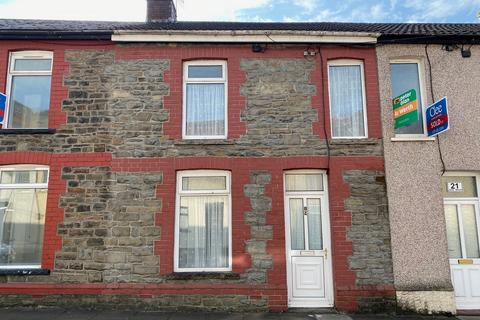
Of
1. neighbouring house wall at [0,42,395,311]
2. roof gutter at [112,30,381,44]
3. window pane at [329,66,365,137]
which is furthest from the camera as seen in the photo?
window pane at [329,66,365,137]

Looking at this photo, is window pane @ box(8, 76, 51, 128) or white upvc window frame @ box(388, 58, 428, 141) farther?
window pane @ box(8, 76, 51, 128)

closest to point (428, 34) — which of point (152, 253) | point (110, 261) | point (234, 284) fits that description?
point (234, 284)

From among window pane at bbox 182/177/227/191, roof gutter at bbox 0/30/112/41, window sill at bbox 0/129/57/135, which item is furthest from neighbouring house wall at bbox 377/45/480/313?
window sill at bbox 0/129/57/135

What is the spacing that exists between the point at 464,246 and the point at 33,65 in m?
10.5

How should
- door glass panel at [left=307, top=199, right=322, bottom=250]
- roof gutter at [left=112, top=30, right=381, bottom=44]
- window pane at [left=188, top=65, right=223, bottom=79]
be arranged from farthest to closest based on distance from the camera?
window pane at [left=188, top=65, right=223, bottom=79]
roof gutter at [left=112, top=30, right=381, bottom=44]
door glass panel at [left=307, top=199, right=322, bottom=250]

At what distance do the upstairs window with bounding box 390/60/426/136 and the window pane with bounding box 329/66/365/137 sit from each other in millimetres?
805

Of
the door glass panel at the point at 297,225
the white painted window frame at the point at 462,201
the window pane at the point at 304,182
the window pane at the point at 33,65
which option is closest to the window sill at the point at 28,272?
the window pane at the point at 33,65

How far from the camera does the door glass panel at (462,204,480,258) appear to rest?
815 centimetres

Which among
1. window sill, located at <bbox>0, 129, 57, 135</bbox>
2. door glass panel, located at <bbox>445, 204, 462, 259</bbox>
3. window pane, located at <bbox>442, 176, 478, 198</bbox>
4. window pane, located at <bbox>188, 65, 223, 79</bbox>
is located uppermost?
window pane, located at <bbox>188, 65, 223, 79</bbox>

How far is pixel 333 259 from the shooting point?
312 inches

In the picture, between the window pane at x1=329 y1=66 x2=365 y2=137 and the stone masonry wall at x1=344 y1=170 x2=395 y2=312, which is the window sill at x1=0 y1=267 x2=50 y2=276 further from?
the window pane at x1=329 y1=66 x2=365 y2=137

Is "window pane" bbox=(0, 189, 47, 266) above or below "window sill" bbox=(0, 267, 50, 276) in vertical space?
above

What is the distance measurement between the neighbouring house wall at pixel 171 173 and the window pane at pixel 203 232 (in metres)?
0.29

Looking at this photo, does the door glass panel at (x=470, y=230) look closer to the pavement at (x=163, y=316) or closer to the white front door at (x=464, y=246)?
the white front door at (x=464, y=246)
